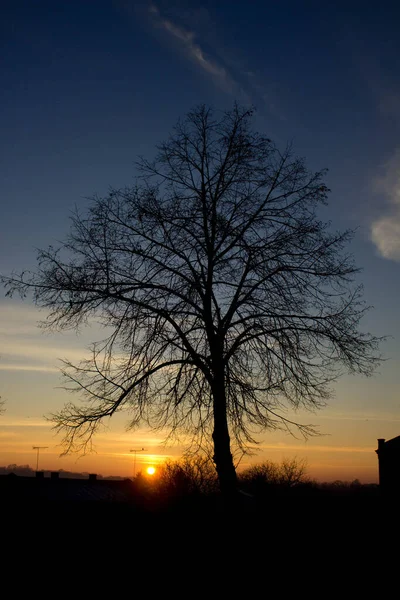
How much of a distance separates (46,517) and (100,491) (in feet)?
165

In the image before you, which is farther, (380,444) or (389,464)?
(380,444)

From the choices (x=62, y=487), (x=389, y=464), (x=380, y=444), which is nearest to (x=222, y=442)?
(x=389, y=464)

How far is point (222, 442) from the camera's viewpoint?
1282cm

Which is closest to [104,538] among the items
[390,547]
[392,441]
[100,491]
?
[390,547]

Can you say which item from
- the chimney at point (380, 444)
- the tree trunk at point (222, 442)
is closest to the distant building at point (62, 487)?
the chimney at point (380, 444)

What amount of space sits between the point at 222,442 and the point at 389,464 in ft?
104

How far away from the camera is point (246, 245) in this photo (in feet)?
44.0

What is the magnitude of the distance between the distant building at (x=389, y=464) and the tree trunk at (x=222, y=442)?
97.1ft

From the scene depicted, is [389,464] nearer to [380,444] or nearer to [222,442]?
[380,444]

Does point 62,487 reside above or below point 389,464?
below

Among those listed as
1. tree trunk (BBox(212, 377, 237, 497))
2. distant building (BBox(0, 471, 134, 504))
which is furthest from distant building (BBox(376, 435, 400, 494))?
tree trunk (BBox(212, 377, 237, 497))

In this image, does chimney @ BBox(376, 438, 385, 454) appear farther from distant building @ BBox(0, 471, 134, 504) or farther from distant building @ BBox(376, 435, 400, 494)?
distant building @ BBox(0, 471, 134, 504)

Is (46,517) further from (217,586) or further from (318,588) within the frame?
(318,588)

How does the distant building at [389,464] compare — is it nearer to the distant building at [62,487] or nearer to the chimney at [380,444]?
the chimney at [380,444]
